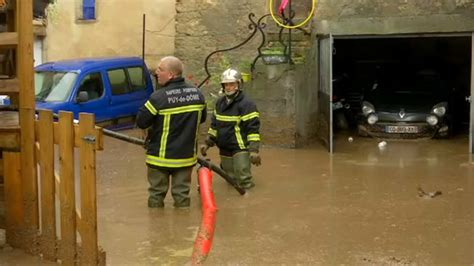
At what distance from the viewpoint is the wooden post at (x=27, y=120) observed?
5.73 metres

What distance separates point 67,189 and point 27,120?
2.65ft

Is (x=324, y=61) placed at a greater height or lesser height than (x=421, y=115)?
greater

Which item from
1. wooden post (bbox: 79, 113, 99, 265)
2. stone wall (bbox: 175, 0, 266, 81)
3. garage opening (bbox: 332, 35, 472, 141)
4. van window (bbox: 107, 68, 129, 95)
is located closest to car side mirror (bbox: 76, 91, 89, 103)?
van window (bbox: 107, 68, 129, 95)

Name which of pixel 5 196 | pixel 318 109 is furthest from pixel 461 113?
pixel 5 196

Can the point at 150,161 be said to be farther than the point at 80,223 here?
Yes

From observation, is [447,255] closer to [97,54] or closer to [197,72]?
[197,72]

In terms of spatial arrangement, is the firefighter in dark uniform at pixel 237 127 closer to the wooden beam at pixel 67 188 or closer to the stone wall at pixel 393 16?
the wooden beam at pixel 67 188

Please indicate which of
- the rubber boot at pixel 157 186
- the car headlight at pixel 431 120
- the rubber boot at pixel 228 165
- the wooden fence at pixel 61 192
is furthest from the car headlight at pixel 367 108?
the wooden fence at pixel 61 192

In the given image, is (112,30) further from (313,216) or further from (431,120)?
(313,216)

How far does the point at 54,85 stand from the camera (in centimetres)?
1368

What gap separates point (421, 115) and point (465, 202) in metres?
5.89

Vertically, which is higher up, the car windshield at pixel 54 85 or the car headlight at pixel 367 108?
the car windshield at pixel 54 85

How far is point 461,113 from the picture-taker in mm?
15992

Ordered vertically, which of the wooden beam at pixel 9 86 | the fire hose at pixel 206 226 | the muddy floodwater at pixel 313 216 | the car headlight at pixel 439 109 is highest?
the wooden beam at pixel 9 86
